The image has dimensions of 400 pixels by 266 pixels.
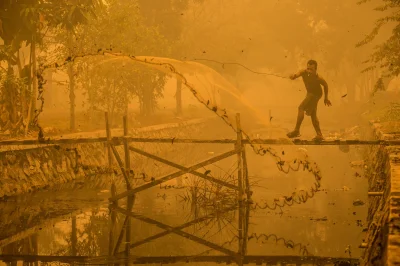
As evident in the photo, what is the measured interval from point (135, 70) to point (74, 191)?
12019mm

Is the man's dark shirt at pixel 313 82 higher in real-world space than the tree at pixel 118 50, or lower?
lower

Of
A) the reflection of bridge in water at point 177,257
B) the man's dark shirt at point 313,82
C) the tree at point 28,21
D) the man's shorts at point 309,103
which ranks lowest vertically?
the reflection of bridge in water at point 177,257

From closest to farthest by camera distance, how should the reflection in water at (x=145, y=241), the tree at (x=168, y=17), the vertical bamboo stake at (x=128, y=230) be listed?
1. the reflection in water at (x=145, y=241)
2. the vertical bamboo stake at (x=128, y=230)
3. the tree at (x=168, y=17)

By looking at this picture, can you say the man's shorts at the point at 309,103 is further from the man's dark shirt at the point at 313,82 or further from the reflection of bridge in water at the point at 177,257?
the reflection of bridge in water at the point at 177,257

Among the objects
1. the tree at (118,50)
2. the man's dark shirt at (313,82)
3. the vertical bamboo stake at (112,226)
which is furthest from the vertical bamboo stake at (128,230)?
the tree at (118,50)

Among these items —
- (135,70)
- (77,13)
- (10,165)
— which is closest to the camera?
(10,165)

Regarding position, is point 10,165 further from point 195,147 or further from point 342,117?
point 342,117

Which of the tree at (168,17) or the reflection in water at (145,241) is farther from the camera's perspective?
the tree at (168,17)

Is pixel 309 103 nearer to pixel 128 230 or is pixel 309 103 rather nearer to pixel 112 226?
pixel 128 230

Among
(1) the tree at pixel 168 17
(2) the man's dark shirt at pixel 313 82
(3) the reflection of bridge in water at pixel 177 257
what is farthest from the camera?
(1) the tree at pixel 168 17

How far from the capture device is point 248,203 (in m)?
15.2

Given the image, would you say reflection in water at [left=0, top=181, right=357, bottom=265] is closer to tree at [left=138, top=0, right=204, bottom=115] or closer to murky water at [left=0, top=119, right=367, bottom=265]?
murky water at [left=0, top=119, right=367, bottom=265]

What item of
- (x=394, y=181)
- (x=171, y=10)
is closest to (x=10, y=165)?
(x=394, y=181)

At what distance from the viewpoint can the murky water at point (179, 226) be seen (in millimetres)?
10648
